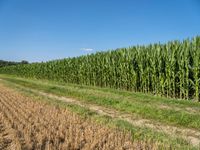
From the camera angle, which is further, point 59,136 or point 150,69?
point 150,69

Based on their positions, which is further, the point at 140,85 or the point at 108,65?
the point at 108,65

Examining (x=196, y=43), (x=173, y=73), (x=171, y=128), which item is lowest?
(x=171, y=128)

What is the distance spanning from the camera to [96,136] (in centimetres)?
669

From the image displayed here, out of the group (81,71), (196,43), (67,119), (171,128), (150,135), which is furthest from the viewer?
(81,71)

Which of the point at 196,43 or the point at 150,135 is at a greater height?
the point at 196,43

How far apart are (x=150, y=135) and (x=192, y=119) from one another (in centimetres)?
313

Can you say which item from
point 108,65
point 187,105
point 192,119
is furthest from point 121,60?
point 192,119

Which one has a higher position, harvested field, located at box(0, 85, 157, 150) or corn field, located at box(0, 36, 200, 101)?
corn field, located at box(0, 36, 200, 101)

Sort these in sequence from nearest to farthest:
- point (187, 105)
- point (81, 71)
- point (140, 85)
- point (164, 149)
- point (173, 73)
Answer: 1. point (164, 149)
2. point (187, 105)
3. point (173, 73)
4. point (140, 85)
5. point (81, 71)

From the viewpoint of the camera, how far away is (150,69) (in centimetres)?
1977

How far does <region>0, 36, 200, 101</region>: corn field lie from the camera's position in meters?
16.7

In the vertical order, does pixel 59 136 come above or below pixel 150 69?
below

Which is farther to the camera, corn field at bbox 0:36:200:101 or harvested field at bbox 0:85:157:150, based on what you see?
corn field at bbox 0:36:200:101

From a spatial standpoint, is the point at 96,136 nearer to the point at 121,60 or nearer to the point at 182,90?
the point at 182,90
